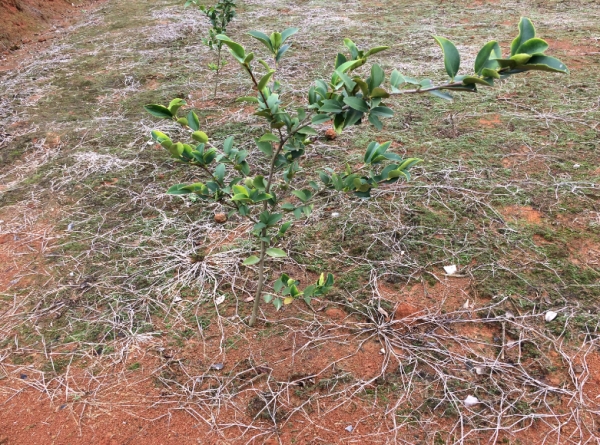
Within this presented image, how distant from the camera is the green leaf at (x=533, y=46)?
2.89 ft

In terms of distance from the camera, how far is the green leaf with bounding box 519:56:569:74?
2.78 ft

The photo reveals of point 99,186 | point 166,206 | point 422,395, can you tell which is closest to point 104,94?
point 99,186

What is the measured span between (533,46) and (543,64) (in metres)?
0.07

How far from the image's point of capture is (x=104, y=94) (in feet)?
13.3

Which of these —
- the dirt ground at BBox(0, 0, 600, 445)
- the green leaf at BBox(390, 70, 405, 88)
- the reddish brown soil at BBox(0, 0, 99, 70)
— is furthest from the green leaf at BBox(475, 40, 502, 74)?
the reddish brown soil at BBox(0, 0, 99, 70)

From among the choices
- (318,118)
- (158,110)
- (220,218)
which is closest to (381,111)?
(318,118)

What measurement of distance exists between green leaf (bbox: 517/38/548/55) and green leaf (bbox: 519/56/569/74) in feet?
0.06

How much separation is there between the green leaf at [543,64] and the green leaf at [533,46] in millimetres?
17

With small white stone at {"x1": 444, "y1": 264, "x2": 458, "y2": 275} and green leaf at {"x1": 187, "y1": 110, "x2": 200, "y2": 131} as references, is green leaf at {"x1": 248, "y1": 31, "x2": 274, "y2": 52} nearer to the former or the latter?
green leaf at {"x1": 187, "y1": 110, "x2": 200, "y2": 131}

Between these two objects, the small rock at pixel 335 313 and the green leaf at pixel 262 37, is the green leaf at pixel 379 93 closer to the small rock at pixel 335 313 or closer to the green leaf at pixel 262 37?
the green leaf at pixel 262 37

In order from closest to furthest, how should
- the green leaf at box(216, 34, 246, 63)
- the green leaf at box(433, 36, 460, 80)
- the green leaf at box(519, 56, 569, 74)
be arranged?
the green leaf at box(519, 56, 569, 74), the green leaf at box(433, 36, 460, 80), the green leaf at box(216, 34, 246, 63)

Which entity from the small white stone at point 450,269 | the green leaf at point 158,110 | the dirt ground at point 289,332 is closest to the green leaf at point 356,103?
the green leaf at point 158,110

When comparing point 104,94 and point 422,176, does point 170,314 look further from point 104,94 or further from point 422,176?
point 104,94

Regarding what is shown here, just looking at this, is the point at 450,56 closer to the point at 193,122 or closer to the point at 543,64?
the point at 543,64
